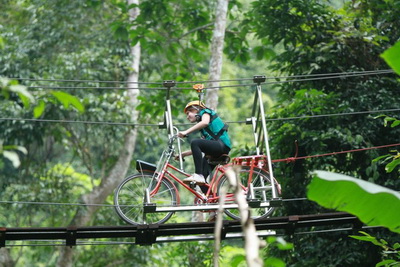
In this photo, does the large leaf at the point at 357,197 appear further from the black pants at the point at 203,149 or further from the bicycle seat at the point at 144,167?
the bicycle seat at the point at 144,167

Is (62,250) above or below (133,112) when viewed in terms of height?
below

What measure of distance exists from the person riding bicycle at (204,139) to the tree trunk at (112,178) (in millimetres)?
5642

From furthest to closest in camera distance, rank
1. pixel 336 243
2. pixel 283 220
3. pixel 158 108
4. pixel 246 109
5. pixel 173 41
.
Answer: pixel 246 109 < pixel 173 41 < pixel 158 108 < pixel 336 243 < pixel 283 220

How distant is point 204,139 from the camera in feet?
18.9

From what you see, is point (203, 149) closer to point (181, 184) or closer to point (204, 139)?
point (204, 139)

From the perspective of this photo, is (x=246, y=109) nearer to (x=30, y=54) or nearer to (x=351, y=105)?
(x=30, y=54)

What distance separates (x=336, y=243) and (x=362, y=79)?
75.6 inches

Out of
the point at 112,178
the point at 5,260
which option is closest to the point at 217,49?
the point at 112,178

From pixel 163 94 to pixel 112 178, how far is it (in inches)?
96.0

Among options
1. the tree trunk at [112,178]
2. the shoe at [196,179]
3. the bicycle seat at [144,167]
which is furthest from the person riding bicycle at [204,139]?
the tree trunk at [112,178]

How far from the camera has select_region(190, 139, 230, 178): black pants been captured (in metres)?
5.72

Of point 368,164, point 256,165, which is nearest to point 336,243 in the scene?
point 368,164

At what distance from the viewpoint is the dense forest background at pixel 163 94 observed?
819 centimetres

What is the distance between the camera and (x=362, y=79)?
28.9 feet
